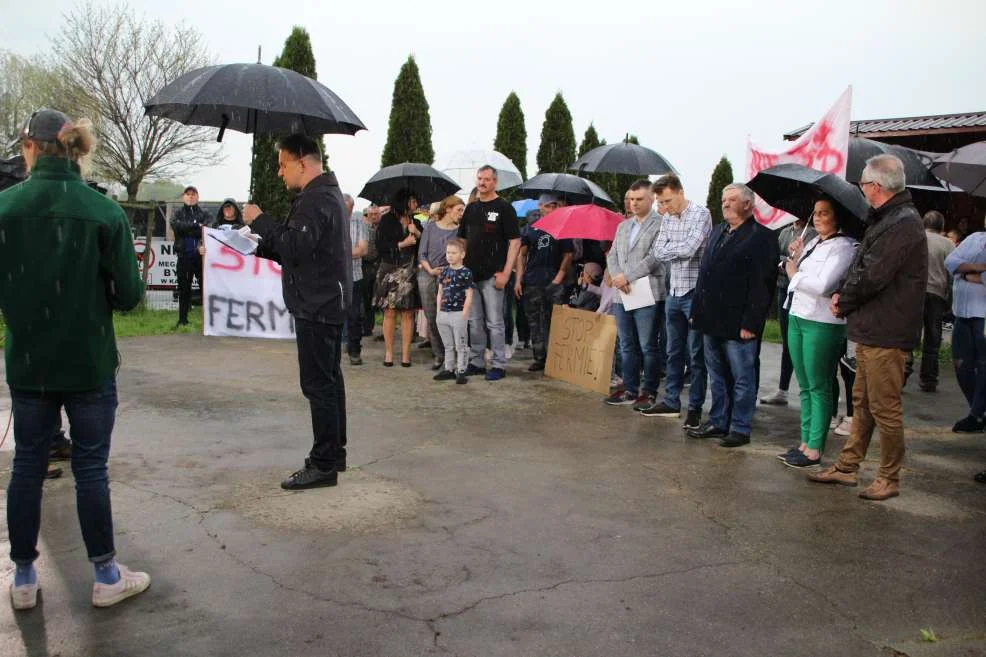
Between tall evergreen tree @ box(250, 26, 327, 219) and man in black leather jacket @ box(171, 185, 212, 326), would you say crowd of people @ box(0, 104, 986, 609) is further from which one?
tall evergreen tree @ box(250, 26, 327, 219)

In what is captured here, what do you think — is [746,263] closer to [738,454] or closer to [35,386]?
[738,454]

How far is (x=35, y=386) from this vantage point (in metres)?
3.42

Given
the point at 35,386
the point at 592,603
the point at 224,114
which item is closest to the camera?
the point at 35,386

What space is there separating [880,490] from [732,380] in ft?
5.36

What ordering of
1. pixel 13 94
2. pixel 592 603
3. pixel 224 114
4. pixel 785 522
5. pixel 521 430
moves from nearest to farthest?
pixel 592 603 → pixel 785 522 → pixel 224 114 → pixel 521 430 → pixel 13 94

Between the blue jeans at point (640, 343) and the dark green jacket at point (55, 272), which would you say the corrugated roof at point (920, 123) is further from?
the dark green jacket at point (55, 272)

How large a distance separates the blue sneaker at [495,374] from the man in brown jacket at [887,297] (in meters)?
4.47

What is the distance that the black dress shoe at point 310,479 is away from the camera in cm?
516

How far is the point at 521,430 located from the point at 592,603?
3290mm

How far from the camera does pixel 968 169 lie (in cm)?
706

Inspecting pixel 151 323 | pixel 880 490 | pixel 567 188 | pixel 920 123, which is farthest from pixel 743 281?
pixel 920 123

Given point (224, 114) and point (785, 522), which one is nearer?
point (785, 522)

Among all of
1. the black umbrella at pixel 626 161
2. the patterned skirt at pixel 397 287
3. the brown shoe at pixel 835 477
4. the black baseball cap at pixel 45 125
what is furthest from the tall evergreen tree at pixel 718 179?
the black baseball cap at pixel 45 125

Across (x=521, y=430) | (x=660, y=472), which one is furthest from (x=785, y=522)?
(x=521, y=430)
